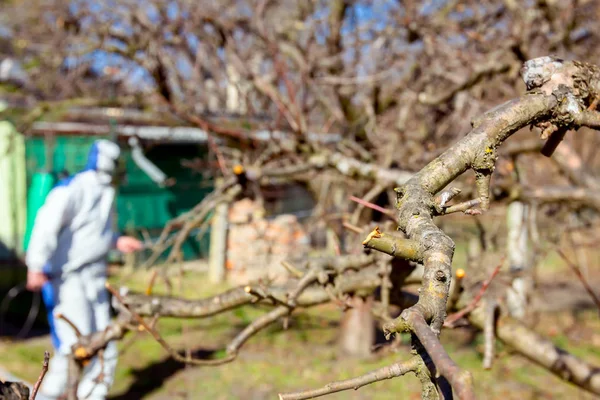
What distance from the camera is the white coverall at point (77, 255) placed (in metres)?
4.85

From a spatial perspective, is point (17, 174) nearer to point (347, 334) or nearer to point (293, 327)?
point (293, 327)

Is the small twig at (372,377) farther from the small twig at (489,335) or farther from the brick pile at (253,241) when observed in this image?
the brick pile at (253,241)

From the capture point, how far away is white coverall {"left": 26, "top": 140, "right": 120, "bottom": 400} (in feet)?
15.9

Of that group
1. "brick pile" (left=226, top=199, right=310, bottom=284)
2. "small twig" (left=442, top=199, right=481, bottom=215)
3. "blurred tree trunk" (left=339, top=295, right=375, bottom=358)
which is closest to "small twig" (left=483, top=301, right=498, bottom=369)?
"small twig" (left=442, top=199, right=481, bottom=215)

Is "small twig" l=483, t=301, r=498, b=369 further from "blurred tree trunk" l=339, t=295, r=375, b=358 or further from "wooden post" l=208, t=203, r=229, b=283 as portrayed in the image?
"wooden post" l=208, t=203, r=229, b=283

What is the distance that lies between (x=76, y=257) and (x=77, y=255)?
0.02m

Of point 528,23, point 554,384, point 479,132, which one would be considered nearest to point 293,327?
point 554,384

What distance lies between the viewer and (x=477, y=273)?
422 centimetres

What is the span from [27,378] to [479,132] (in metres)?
5.49

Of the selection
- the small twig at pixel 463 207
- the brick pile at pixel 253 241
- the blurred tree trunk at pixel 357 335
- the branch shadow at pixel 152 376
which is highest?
the small twig at pixel 463 207

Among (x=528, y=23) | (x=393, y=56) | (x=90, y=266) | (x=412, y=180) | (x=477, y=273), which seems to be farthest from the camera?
(x=393, y=56)


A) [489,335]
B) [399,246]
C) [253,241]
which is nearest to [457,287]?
[489,335]

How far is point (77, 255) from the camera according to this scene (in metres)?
5.15

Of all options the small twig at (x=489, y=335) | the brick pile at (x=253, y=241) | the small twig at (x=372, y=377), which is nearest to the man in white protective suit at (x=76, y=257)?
the small twig at (x=489, y=335)
